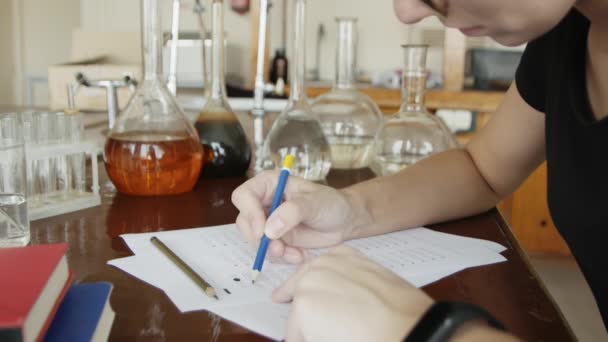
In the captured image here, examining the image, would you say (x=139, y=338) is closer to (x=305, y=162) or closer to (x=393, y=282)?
(x=393, y=282)

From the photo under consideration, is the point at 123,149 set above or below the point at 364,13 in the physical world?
below

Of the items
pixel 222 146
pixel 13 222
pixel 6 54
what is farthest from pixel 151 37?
pixel 6 54

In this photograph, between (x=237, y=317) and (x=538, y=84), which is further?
(x=538, y=84)

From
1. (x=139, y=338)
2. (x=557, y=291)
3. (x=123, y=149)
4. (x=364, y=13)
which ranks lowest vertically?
(x=557, y=291)

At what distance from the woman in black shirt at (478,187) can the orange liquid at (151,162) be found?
24 cm

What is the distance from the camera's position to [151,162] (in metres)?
1.06

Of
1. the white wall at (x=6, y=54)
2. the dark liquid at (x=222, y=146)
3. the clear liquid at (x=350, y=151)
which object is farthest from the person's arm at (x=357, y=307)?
the white wall at (x=6, y=54)

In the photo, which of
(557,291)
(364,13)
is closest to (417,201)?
(557,291)

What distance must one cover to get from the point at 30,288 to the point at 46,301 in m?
0.02

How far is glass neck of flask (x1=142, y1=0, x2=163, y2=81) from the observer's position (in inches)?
41.7

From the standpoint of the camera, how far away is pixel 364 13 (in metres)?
4.25

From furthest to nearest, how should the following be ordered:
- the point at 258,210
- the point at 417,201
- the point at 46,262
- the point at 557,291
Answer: the point at 557,291, the point at 417,201, the point at 258,210, the point at 46,262

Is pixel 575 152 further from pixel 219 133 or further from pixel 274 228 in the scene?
pixel 219 133

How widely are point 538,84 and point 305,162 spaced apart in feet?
1.35
